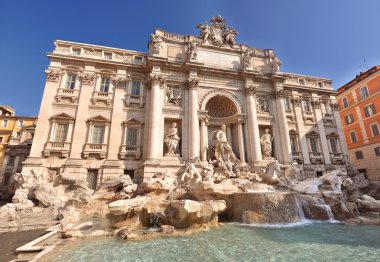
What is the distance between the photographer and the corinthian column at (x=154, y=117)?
14.4 metres

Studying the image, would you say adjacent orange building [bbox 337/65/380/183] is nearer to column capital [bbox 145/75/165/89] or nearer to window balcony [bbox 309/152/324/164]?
window balcony [bbox 309/152/324/164]

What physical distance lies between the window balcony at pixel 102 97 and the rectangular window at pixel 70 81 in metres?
1.89

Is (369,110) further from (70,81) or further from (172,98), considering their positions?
(70,81)

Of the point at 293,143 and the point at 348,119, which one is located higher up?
the point at 348,119

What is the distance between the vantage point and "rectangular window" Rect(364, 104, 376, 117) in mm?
22609

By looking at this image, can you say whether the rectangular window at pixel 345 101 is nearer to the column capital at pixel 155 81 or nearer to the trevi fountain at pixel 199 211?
the trevi fountain at pixel 199 211

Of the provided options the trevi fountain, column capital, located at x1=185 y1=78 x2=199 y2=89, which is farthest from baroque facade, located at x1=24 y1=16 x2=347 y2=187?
the trevi fountain

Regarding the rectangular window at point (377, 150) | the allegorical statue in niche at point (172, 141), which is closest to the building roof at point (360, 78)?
the rectangular window at point (377, 150)

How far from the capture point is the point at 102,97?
52.1 ft

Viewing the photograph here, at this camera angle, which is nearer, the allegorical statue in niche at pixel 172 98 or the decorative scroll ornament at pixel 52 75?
the decorative scroll ornament at pixel 52 75

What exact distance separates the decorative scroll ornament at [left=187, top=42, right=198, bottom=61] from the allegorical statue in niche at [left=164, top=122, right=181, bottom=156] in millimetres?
6507

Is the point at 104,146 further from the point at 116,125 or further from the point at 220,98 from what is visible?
the point at 220,98

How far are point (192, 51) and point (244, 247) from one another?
616 inches

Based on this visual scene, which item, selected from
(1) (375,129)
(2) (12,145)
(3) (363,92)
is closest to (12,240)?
(2) (12,145)
